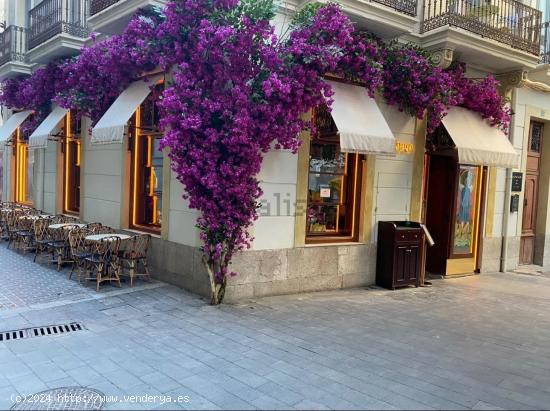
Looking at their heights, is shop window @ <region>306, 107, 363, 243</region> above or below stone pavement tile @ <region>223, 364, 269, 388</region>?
above

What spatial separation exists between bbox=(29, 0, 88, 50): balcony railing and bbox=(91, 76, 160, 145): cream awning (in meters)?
3.32

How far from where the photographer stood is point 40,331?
529cm

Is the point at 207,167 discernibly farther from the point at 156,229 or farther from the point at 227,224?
the point at 156,229

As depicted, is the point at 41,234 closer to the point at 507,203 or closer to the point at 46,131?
the point at 46,131

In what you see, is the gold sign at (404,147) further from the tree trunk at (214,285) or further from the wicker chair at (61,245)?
the wicker chair at (61,245)

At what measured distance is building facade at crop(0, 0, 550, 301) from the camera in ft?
23.5

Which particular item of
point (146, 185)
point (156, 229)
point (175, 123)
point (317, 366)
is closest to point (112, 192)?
point (146, 185)

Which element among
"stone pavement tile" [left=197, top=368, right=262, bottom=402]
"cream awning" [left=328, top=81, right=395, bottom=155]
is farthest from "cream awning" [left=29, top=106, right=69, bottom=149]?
"stone pavement tile" [left=197, top=368, right=262, bottom=402]

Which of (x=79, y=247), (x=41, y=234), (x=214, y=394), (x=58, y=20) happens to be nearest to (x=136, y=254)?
(x=79, y=247)

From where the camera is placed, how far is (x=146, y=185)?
28.9 ft

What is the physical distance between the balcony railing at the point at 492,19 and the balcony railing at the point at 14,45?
10.7 meters

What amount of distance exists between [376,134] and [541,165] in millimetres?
6947

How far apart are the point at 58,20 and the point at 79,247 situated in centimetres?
594

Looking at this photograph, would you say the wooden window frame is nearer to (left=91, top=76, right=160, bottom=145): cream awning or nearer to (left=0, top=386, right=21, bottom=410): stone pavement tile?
(left=91, top=76, right=160, bottom=145): cream awning
